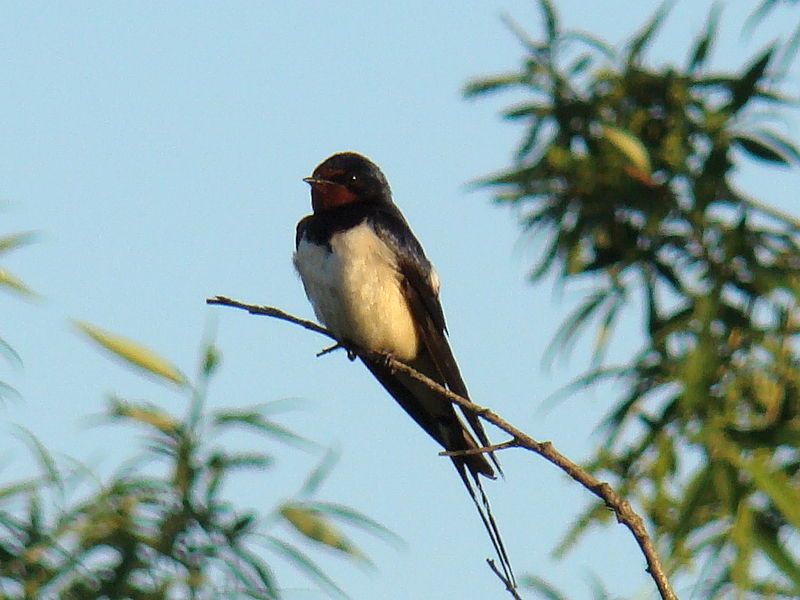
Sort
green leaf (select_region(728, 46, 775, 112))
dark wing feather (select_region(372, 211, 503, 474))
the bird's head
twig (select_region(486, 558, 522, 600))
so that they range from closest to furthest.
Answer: twig (select_region(486, 558, 522, 600)), green leaf (select_region(728, 46, 775, 112)), dark wing feather (select_region(372, 211, 503, 474)), the bird's head

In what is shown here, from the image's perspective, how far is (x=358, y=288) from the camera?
390 cm

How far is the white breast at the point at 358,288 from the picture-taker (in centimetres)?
389

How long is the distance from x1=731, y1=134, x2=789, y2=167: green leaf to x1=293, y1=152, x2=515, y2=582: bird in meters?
0.77

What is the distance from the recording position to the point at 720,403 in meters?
3.55

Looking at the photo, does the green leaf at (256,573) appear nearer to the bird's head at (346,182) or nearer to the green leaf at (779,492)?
the green leaf at (779,492)

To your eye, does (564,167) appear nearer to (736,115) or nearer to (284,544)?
(736,115)

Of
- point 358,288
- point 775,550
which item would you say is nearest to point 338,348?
point 358,288

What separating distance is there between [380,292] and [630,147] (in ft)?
2.05

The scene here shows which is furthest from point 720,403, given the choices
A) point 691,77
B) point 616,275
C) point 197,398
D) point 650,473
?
point 197,398

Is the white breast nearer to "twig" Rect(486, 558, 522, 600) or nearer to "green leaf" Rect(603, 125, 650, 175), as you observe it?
"green leaf" Rect(603, 125, 650, 175)

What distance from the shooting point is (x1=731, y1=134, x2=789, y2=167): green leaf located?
3.81 meters

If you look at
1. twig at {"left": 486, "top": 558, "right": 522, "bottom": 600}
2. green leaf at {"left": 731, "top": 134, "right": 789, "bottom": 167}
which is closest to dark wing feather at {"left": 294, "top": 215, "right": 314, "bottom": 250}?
green leaf at {"left": 731, "top": 134, "right": 789, "bottom": 167}

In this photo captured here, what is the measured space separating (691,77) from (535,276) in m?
0.56

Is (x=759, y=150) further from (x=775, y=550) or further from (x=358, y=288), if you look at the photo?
(x=775, y=550)
